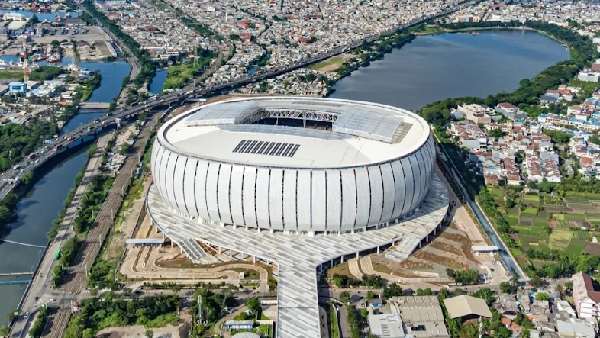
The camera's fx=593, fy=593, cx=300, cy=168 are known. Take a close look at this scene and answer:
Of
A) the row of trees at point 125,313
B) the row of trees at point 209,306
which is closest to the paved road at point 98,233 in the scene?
the row of trees at point 125,313

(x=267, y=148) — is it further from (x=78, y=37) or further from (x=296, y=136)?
(x=78, y=37)

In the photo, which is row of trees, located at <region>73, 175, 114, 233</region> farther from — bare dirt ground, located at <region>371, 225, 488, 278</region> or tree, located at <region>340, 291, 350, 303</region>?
bare dirt ground, located at <region>371, 225, 488, 278</region>

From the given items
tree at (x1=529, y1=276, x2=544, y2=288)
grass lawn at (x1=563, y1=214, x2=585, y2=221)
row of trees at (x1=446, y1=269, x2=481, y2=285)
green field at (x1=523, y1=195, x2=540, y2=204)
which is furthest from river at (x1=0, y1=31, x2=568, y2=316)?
grass lawn at (x1=563, y1=214, x2=585, y2=221)

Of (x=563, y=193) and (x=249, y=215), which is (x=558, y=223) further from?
(x=249, y=215)

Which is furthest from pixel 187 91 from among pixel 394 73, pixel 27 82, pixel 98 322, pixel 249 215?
pixel 98 322

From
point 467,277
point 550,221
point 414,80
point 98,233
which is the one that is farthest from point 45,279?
point 414,80
